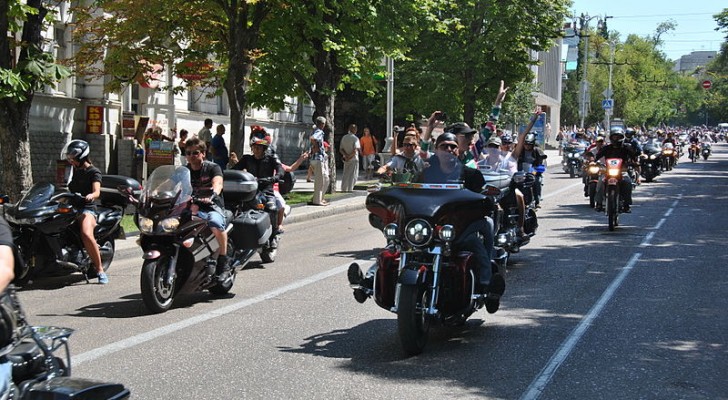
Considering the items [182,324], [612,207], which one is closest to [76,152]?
[182,324]

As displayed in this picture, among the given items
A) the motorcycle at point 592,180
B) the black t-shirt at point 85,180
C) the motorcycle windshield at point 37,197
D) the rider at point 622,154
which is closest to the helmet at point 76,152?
the black t-shirt at point 85,180

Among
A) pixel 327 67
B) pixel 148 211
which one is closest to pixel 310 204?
pixel 327 67

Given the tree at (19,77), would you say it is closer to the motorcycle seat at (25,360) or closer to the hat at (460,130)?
the hat at (460,130)

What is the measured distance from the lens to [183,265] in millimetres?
9227

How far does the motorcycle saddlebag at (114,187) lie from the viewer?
1113 centimetres

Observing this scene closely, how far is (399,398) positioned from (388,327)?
237 centimetres

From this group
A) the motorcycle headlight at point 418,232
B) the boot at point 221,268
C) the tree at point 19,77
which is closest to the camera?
the motorcycle headlight at point 418,232

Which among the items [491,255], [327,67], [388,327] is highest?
[327,67]

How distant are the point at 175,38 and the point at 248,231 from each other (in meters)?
12.4

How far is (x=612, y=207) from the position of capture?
55.4 feet

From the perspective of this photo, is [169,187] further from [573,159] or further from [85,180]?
[573,159]

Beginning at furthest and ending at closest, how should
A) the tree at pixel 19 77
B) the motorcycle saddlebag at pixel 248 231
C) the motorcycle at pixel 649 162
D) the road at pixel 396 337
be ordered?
the motorcycle at pixel 649 162, the tree at pixel 19 77, the motorcycle saddlebag at pixel 248 231, the road at pixel 396 337

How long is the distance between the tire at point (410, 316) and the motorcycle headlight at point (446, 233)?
425 mm

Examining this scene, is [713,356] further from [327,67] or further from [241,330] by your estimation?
[327,67]
